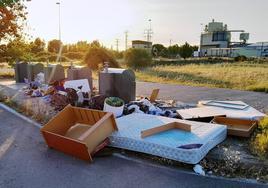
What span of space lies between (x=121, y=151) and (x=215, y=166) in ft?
5.01

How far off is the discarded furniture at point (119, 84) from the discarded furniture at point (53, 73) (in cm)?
405

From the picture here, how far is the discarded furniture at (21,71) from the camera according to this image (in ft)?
48.1

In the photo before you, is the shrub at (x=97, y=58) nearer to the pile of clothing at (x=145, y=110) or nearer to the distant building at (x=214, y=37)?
the pile of clothing at (x=145, y=110)

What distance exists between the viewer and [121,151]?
481 cm

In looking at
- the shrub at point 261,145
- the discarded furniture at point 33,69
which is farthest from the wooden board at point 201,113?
the discarded furniture at point 33,69

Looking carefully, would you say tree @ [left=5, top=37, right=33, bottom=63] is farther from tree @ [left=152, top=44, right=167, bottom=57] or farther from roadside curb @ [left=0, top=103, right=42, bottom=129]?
tree @ [left=152, top=44, right=167, bottom=57]

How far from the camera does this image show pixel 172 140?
4.63m

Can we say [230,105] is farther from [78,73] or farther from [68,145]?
[78,73]

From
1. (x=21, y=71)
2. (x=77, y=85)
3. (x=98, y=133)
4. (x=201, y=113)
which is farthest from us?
(x=21, y=71)

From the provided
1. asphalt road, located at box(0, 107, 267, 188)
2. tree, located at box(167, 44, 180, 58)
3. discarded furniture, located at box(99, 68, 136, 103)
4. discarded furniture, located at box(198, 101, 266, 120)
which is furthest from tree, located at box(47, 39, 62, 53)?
asphalt road, located at box(0, 107, 267, 188)

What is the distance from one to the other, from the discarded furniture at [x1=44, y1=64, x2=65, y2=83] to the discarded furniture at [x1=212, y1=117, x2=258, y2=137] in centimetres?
763

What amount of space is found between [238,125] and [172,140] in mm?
2127

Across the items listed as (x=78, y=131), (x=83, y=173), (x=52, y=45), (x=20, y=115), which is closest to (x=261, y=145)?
(x=83, y=173)

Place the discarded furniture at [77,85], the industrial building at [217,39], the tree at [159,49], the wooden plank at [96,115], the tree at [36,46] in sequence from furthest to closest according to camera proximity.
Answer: the industrial building at [217,39]
the tree at [159,49]
the tree at [36,46]
the discarded furniture at [77,85]
the wooden plank at [96,115]
